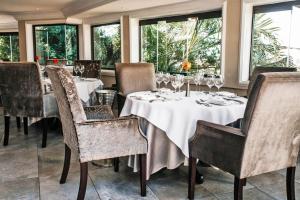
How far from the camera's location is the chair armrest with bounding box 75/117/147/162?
2.20 m

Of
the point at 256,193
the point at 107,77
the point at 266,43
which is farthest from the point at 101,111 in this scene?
the point at 107,77

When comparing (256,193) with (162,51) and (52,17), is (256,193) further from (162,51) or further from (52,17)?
(52,17)

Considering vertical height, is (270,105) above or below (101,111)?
above

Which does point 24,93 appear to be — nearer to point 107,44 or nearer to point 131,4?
point 131,4

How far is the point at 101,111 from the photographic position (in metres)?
3.01

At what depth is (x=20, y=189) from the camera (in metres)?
2.56

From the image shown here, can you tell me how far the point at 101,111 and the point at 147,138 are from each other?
73 centimetres

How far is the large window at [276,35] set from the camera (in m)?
3.89

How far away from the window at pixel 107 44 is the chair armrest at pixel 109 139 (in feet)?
15.7

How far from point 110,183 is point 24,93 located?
168 cm

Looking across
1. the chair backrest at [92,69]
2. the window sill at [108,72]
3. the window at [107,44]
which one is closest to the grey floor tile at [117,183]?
the chair backrest at [92,69]

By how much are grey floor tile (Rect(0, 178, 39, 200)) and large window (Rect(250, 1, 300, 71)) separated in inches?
129

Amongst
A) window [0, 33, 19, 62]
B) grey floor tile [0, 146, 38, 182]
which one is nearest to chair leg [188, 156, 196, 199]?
grey floor tile [0, 146, 38, 182]

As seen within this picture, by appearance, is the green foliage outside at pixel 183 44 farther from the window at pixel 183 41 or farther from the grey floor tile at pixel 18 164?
the grey floor tile at pixel 18 164
